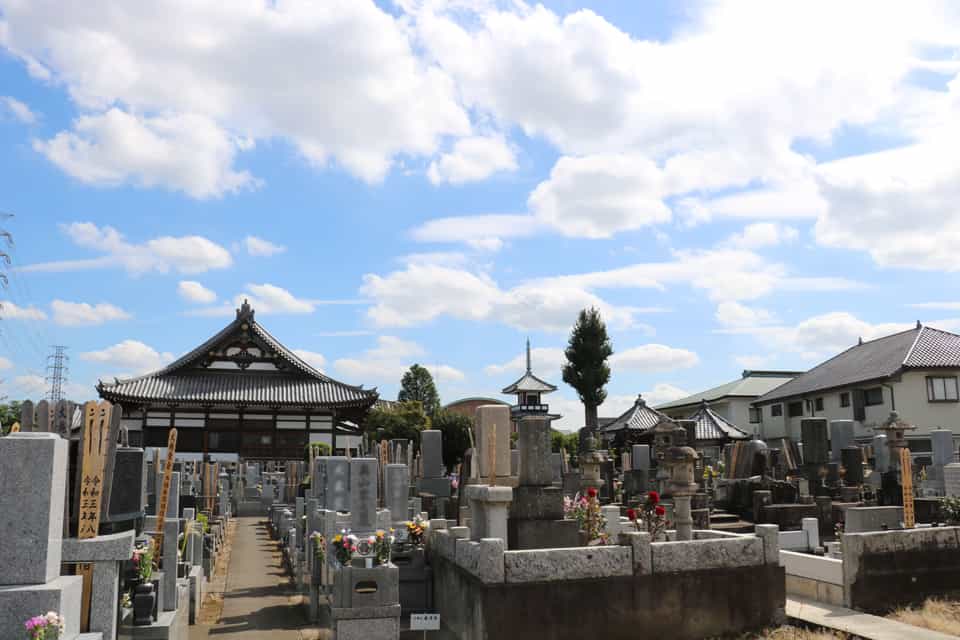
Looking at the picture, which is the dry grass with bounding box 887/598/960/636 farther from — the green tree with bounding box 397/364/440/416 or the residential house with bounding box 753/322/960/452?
the green tree with bounding box 397/364/440/416

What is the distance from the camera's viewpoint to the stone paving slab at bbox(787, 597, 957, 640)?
7.78m

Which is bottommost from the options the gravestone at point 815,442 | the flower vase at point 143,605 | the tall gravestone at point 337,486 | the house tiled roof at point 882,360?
the flower vase at point 143,605

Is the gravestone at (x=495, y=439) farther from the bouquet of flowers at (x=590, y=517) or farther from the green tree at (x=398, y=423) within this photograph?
the green tree at (x=398, y=423)

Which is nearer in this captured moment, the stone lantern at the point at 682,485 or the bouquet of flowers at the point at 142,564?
the bouquet of flowers at the point at 142,564

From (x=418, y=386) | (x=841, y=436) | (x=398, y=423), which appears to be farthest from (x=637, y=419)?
(x=418, y=386)

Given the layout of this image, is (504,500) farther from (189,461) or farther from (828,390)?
(828,390)

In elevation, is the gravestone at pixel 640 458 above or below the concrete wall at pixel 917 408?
below

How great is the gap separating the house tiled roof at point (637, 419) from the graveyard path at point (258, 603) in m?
28.4

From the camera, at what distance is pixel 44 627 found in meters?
4.93

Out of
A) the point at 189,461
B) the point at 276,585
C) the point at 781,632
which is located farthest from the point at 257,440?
the point at 781,632

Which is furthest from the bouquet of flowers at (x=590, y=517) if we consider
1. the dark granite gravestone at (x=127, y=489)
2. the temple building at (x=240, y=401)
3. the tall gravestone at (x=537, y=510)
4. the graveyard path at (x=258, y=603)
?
the temple building at (x=240, y=401)

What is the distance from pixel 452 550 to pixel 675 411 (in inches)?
2084

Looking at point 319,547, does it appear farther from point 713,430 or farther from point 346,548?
point 713,430

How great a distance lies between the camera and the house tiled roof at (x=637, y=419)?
4416 centimetres
